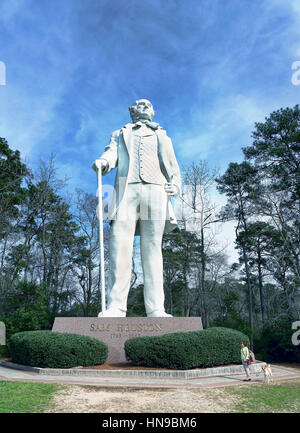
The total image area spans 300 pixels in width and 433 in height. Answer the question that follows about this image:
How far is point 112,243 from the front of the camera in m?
9.58

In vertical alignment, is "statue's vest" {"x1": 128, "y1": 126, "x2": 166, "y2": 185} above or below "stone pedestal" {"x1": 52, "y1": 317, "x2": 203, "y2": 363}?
above

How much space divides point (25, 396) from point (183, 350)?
3.14 metres

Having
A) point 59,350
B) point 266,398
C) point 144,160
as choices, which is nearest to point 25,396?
point 59,350

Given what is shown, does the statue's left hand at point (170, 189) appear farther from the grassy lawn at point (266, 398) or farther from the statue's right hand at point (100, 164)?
the grassy lawn at point (266, 398)

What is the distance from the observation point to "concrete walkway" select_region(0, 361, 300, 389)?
598 cm

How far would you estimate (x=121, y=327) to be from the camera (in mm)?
8289

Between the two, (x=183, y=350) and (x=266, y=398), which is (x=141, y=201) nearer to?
(x=183, y=350)

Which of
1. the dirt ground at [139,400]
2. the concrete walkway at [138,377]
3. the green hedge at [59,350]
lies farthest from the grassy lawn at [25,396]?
the green hedge at [59,350]

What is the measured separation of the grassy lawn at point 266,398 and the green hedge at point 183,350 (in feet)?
4.10

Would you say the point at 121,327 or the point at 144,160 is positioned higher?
the point at 144,160

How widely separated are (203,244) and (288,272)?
15.8 ft

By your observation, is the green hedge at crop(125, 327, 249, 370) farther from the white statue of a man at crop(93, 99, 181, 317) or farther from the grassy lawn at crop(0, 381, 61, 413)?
the grassy lawn at crop(0, 381, 61, 413)

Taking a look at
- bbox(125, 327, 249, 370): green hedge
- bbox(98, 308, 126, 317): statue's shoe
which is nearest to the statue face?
bbox(98, 308, 126, 317): statue's shoe

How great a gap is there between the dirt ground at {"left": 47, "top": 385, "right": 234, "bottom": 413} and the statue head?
765 centimetres
